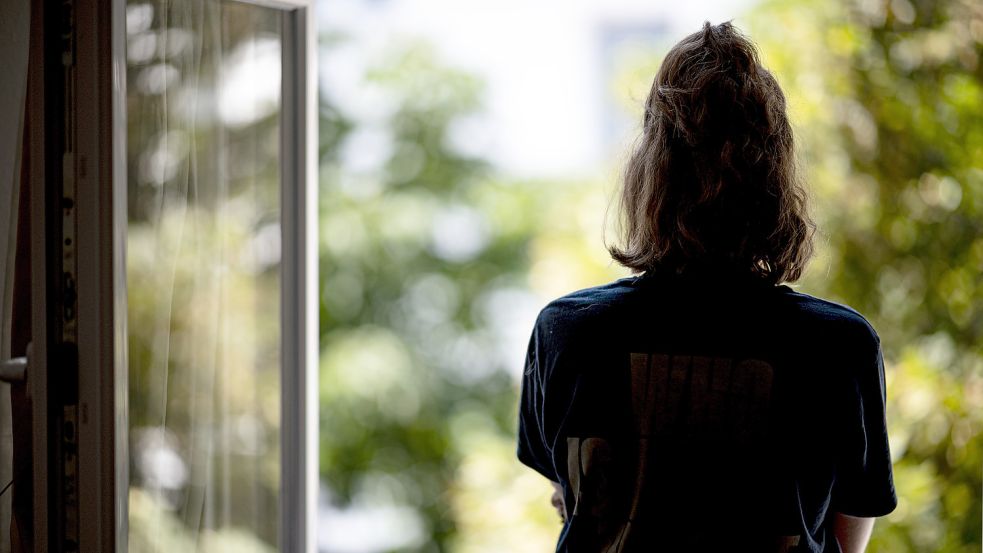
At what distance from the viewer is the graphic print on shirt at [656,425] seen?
1031 mm

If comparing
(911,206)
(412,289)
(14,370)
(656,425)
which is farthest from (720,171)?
(412,289)

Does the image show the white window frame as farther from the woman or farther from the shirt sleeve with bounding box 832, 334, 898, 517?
the shirt sleeve with bounding box 832, 334, 898, 517

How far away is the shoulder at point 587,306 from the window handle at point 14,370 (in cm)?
86

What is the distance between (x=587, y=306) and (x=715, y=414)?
0.65ft

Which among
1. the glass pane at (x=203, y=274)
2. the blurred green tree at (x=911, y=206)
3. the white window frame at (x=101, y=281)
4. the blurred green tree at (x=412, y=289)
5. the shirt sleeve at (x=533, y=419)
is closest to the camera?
the shirt sleeve at (x=533, y=419)

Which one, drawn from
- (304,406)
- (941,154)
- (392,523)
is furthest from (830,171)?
(392,523)

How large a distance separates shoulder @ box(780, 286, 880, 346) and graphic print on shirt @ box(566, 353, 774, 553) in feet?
0.25

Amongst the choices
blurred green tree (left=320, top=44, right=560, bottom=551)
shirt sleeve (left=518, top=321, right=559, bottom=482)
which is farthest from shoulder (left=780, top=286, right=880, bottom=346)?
blurred green tree (left=320, top=44, right=560, bottom=551)

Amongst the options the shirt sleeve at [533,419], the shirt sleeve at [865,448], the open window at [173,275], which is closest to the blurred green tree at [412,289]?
the open window at [173,275]

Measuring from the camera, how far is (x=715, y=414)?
104 centimetres

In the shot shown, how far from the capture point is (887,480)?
3.65 feet

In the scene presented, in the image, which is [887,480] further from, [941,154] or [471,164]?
[471,164]

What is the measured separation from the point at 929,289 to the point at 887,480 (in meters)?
2.46

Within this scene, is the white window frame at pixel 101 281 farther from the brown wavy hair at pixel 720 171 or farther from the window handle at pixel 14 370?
the brown wavy hair at pixel 720 171
